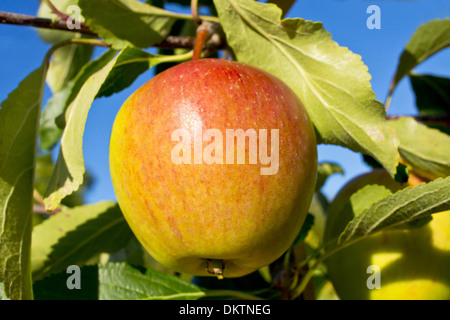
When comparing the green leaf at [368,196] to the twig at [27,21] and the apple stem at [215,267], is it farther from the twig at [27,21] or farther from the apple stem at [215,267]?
the twig at [27,21]

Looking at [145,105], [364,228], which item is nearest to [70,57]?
[145,105]

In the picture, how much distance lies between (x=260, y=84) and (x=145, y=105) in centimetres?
18

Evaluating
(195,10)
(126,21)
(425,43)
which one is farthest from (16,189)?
(425,43)

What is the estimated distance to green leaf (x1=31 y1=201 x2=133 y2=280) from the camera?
1140mm

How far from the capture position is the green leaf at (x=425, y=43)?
1283 millimetres

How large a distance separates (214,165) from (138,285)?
1.52 feet

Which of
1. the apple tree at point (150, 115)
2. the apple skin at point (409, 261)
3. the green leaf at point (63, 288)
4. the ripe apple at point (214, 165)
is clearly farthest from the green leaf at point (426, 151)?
the green leaf at point (63, 288)

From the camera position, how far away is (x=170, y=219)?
2.34 ft

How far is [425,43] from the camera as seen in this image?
52.2 inches

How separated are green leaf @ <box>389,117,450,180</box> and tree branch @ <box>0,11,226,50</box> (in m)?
0.47

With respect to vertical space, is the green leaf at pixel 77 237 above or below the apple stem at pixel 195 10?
below

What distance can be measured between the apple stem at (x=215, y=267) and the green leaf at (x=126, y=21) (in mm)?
454

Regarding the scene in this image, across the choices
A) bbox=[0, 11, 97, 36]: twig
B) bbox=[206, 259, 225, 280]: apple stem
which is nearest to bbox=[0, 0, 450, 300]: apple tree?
bbox=[0, 11, 97, 36]: twig
